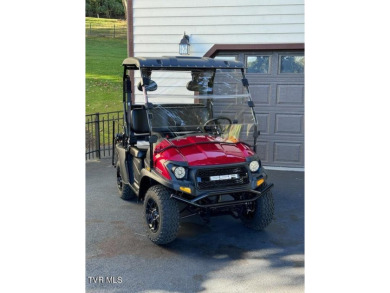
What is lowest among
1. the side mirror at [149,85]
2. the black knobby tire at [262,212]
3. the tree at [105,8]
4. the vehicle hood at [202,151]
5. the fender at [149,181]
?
the black knobby tire at [262,212]

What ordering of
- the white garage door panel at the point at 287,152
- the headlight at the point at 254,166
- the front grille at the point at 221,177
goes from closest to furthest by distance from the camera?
the front grille at the point at 221,177 < the headlight at the point at 254,166 < the white garage door panel at the point at 287,152

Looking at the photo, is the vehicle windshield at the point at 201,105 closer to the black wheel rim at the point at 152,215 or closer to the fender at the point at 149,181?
the fender at the point at 149,181

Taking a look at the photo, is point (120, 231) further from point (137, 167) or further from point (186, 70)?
point (186, 70)

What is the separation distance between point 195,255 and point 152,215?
2.00ft

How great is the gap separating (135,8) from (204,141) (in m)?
4.22

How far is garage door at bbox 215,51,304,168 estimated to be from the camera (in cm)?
711

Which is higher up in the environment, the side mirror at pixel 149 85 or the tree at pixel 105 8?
the tree at pixel 105 8

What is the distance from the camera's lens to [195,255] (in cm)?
394

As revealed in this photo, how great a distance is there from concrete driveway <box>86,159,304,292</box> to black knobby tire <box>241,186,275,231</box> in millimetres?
110

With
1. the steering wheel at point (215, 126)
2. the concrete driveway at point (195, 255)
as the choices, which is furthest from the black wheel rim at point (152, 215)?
the steering wheel at point (215, 126)

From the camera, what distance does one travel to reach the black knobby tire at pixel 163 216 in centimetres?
393

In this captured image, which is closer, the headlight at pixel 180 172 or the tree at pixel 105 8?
the headlight at pixel 180 172

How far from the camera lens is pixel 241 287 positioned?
3365 millimetres
